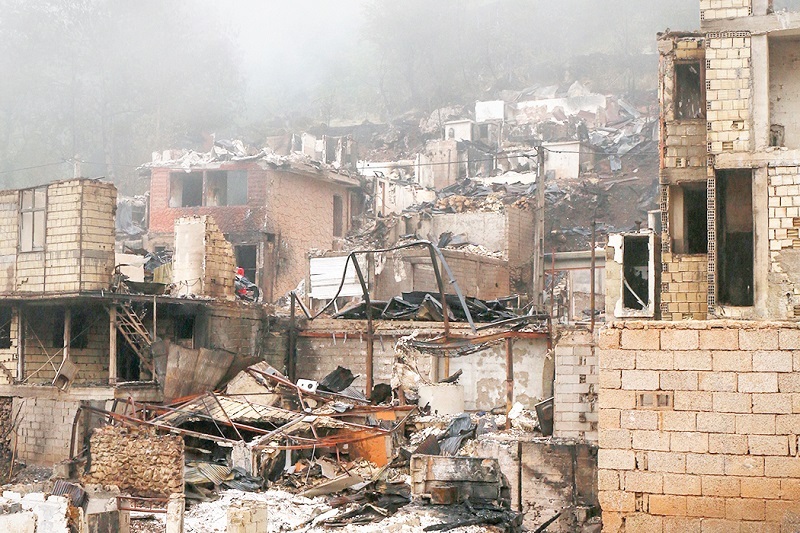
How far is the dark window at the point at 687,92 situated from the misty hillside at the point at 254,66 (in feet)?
144

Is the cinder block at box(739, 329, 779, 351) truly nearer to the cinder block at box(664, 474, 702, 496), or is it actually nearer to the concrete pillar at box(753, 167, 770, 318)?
the cinder block at box(664, 474, 702, 496)

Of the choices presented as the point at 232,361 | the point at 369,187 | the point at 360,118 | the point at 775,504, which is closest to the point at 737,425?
the point at 775,504

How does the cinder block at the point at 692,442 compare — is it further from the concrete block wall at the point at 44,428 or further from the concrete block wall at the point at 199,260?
the concrete block wall at the point at 199,260

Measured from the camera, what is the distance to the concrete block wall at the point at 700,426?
8.22 metres

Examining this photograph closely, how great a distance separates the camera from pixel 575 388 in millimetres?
15258

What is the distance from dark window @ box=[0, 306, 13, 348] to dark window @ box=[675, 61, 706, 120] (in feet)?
51.1

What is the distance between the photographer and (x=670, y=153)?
18.0 metres

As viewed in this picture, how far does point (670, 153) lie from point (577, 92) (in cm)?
5352

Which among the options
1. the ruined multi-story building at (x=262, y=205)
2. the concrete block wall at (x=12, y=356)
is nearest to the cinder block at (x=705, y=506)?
the concrete block wall at (x=12, y=356)

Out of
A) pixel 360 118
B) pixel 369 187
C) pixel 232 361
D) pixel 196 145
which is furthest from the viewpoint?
pixel 360 118

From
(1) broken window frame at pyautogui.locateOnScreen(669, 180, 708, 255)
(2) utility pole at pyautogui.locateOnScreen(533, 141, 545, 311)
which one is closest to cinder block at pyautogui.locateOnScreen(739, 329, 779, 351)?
(1) broken window frame at pyautogui.locateOnScreen(669, 180, 708, 255)

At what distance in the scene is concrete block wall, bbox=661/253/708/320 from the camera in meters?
17.5

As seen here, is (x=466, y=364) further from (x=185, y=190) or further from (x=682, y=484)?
(x=185, y=190)

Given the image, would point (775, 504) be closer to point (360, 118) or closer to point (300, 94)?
point (360, 118)
